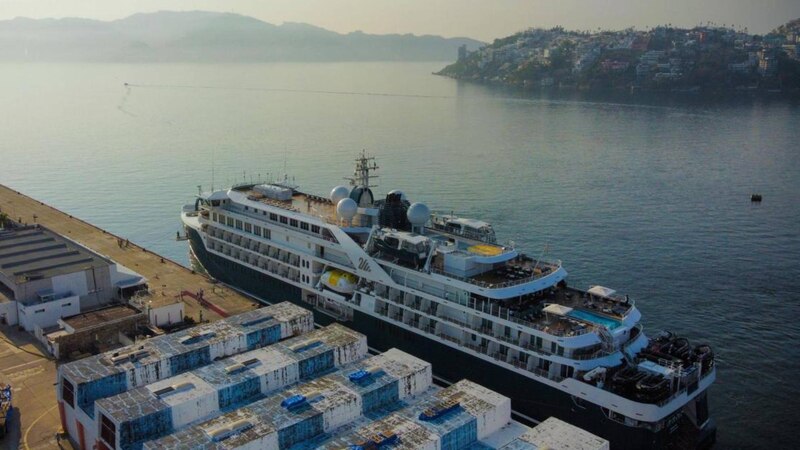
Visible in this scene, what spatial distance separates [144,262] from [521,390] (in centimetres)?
3471

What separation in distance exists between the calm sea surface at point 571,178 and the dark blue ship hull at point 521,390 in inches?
200

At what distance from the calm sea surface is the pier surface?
5600 millimetres

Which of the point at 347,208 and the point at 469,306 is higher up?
the point at 347,208

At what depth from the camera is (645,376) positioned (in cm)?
3131

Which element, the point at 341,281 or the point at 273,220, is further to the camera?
the point at 273,220

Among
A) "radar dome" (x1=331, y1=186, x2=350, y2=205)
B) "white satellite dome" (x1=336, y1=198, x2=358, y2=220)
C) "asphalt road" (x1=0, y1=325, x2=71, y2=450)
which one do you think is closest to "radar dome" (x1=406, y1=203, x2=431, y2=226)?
"white satellite dome" (x1=336, y1=198, x2=358, y2=220)

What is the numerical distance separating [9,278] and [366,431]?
96.5 ft

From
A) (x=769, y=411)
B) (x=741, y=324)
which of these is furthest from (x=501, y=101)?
(x=769, y=411)

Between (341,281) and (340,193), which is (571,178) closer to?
(340,193)

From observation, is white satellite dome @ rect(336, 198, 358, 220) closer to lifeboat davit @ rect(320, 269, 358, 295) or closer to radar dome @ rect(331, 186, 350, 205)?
radar dome @ rect(331, 186, 350, 205)

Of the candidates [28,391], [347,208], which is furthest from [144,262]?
[347,208]

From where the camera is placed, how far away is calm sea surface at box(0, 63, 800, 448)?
160 feet

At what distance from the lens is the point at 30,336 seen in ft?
136

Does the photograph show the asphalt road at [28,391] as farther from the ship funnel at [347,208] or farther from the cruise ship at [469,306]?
the ship funnel at [347,208]
